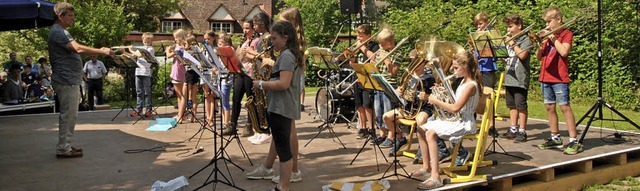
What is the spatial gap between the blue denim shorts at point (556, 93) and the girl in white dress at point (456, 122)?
6.05 ft

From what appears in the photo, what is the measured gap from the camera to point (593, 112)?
24.0 feet

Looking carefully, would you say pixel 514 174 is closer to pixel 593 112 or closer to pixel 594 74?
pixel 593 112

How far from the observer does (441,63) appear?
560cm

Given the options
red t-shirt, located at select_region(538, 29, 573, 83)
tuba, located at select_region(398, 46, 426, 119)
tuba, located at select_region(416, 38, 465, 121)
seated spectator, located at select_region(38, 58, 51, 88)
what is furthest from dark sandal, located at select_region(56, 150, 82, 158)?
seated spectator, located at select_region(38, 58, 51, 88)

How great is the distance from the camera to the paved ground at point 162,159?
17.6ft

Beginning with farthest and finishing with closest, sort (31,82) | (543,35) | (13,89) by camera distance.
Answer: (31,82) → (13,89) → (543,35)

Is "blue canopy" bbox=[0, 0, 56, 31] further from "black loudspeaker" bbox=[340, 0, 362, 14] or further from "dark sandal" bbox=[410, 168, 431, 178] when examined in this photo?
"black loudspeaker" bbox=[340, 0, 362, 14]

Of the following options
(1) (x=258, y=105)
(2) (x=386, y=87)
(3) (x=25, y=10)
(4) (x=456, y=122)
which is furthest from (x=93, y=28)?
(4) (x=456, y=122)

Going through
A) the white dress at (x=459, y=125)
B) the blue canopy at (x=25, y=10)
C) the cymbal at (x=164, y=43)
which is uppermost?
the blue canopy at (x=25, y=10)

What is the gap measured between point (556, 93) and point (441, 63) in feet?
6.90

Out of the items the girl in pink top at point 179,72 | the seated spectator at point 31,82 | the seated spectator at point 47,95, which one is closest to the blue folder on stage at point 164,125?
the girl in pink top at point 179,72

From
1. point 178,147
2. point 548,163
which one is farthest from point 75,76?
point 548,163

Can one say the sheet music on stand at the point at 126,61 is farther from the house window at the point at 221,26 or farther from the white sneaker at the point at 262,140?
the house window at the point at 221,26

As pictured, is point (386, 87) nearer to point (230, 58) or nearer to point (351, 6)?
point (230, 58)
